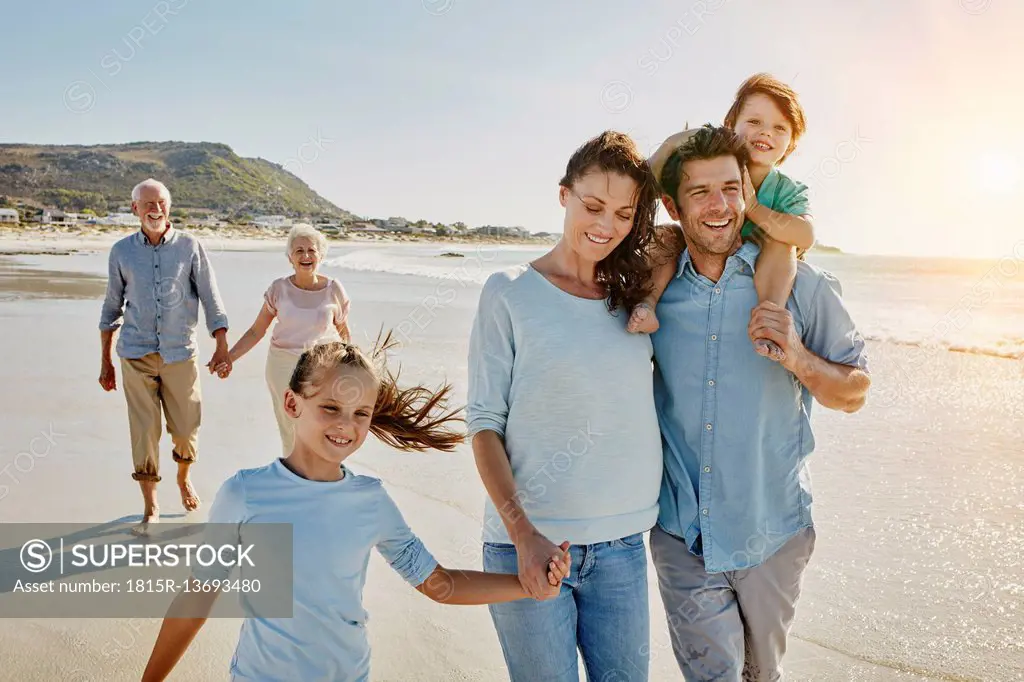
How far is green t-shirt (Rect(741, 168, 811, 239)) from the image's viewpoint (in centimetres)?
273

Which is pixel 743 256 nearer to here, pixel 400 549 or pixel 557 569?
pixel 557 569

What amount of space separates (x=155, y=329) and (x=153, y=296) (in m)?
0.23

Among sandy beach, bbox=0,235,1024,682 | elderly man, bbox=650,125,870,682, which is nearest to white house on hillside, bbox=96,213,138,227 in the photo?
sandy beach, bbox=0,235,1024,682

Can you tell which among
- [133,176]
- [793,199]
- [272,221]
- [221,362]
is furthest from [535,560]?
[133,176]

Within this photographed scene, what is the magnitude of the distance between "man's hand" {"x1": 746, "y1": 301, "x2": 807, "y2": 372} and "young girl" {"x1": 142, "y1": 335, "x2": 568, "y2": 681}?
83 centimetres

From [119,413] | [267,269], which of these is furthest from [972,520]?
[267,269]

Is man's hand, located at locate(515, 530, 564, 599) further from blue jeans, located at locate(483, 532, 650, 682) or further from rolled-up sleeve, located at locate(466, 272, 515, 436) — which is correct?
rolled-up sleeve, located at locate(466, 272, 515, 436)

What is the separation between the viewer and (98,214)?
57.2 metres

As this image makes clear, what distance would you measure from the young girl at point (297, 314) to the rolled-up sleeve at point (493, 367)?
3.36 meters

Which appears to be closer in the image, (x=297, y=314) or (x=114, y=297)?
(x=114, y=297)

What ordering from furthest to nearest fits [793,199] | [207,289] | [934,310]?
[934,310] < [207,289] < [793,199]

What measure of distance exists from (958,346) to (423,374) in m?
11.1

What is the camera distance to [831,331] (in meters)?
2.42

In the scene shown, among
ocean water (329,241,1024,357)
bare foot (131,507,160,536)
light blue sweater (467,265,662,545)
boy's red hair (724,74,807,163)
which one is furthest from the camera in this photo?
ocean water (329,241,1024,357)
